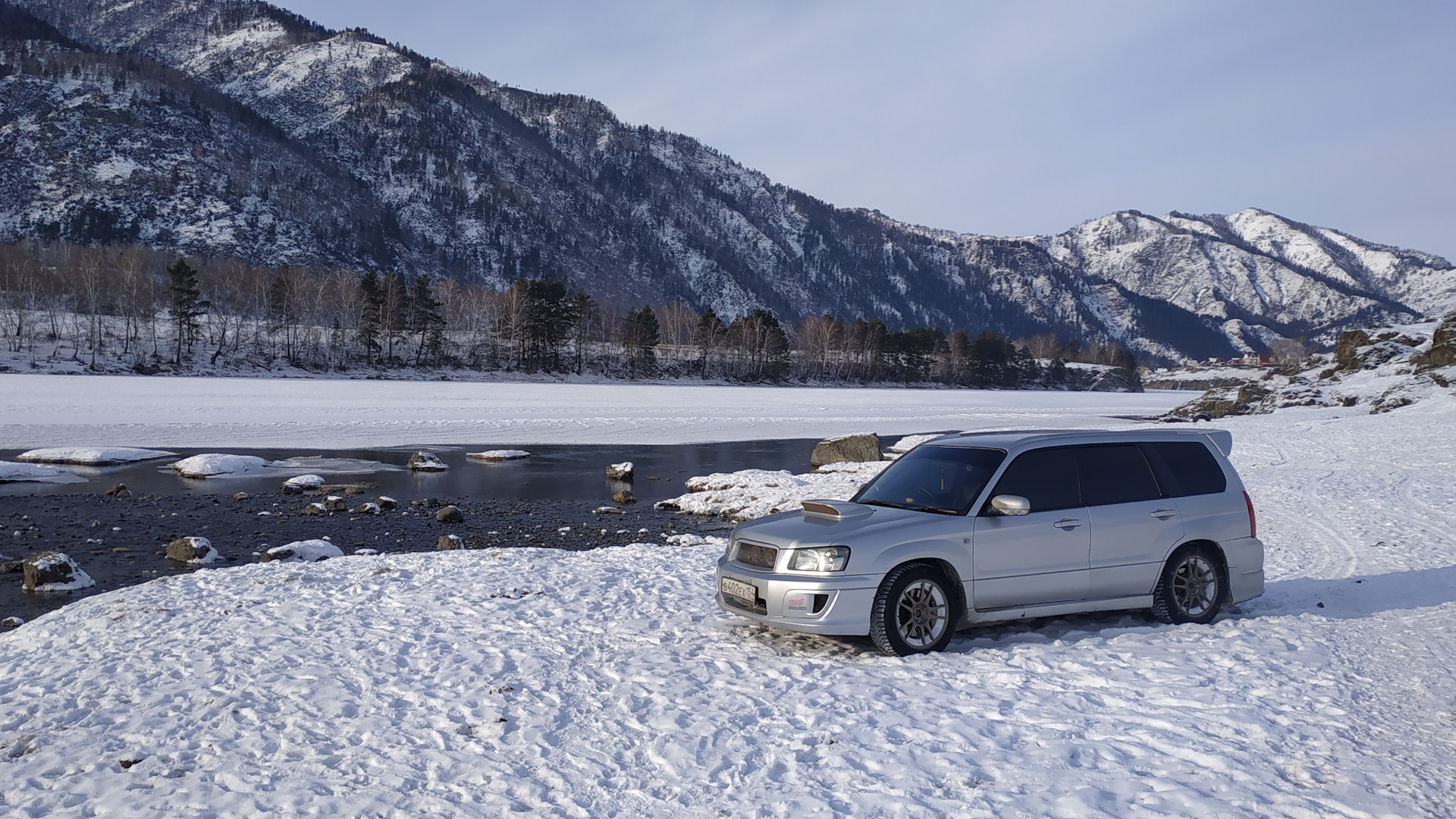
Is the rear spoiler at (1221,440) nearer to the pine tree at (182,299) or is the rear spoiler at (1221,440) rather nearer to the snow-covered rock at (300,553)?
the snow-covered rock at (300,553)

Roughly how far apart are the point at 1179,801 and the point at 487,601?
601cm

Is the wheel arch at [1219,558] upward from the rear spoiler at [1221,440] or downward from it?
downward

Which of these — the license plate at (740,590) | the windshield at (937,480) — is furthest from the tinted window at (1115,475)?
the license plate at (740,590)

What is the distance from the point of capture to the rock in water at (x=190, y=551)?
11.7m

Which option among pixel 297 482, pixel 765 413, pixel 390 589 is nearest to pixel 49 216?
pixel 765 413

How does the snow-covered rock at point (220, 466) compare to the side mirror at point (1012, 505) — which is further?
the snow-covered rock at point (220, 466)

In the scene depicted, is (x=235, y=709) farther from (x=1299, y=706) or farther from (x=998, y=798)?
(x=1299, y=706)

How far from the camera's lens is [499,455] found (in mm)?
27422

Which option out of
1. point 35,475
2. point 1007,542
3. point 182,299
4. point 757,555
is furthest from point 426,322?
point 1007,542

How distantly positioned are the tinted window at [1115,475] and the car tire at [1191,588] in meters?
0.65

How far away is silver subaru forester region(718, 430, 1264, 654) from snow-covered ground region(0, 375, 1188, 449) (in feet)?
88.9

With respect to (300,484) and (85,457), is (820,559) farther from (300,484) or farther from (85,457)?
(85,457)

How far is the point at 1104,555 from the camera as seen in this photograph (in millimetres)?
6832

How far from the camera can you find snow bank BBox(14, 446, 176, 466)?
23594mm
